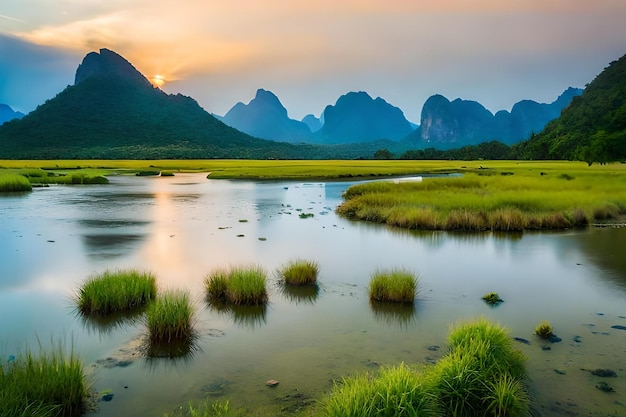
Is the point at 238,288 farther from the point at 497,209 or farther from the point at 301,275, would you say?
the point at 497,209

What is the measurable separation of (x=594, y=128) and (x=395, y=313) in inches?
3284

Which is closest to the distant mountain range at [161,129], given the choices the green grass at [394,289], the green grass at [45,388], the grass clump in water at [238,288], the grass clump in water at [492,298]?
the grass clump in water at [492,298]

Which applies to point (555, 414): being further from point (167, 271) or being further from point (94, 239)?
point (94, 239)

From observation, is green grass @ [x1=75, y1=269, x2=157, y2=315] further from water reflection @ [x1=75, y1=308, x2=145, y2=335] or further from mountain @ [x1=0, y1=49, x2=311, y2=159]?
mountain @ [x1=0, y1=49, x2=311, y2=159]

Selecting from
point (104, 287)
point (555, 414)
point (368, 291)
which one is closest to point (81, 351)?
point (104, 287)

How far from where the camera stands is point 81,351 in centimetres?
838

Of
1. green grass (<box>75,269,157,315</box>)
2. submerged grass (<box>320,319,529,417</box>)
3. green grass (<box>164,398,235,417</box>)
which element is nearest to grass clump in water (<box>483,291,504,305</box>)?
submerged grass (<box>320,319,529,417</box>)

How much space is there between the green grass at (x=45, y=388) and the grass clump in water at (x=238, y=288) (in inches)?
192

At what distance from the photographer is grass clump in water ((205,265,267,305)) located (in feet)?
36.7

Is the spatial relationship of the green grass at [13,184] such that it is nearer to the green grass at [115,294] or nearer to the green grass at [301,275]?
the green grass at [115,294]

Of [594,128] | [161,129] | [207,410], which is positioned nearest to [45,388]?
[207,410]

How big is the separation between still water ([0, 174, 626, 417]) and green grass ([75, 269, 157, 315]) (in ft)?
1.64

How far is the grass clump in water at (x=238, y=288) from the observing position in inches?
441

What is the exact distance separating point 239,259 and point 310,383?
10.1 metres
